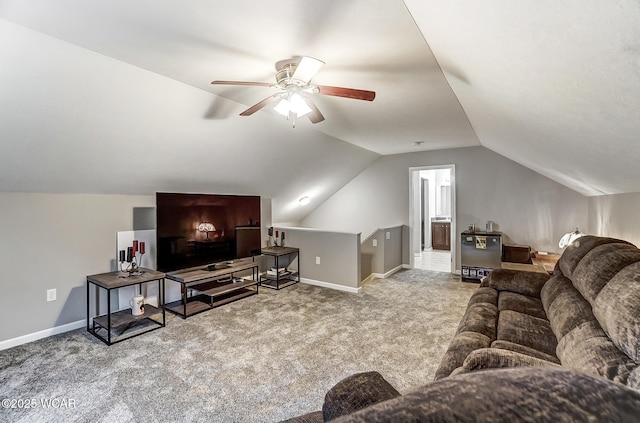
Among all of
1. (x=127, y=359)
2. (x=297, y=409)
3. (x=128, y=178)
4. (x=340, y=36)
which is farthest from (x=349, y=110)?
(x=127, y=359)

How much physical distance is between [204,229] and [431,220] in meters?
6.74

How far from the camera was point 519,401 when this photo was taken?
38 cm

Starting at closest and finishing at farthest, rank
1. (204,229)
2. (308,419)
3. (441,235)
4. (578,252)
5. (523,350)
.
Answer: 1. (308,419)
2. (523,350)
3. (578,252)
4. (204,229)
5. (441,235)

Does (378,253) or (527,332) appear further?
(378,253)

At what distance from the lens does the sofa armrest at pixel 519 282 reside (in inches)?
108

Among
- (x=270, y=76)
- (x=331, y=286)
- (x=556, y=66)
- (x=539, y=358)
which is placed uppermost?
(x=270, y=76)

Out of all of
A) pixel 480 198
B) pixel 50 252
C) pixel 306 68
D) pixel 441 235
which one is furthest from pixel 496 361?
pixel 441 235

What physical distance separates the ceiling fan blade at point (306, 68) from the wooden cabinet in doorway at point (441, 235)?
7281 mm

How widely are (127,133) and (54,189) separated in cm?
107

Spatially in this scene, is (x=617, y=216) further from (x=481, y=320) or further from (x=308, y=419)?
(x=308, y=419)

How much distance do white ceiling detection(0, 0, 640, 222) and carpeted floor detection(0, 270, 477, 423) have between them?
1.71 meters

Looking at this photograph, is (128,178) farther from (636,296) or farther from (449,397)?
(636,296)

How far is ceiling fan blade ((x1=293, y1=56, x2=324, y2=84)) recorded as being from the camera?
1.87 metres

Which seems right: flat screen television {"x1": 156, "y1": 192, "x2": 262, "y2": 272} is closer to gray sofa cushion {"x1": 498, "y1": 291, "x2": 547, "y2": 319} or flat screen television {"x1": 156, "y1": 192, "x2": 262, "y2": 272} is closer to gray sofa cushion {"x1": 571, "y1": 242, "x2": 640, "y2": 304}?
gray sofa cushion {"x1": 498, "y1": 291, "x2": 547, "y2": 319}
